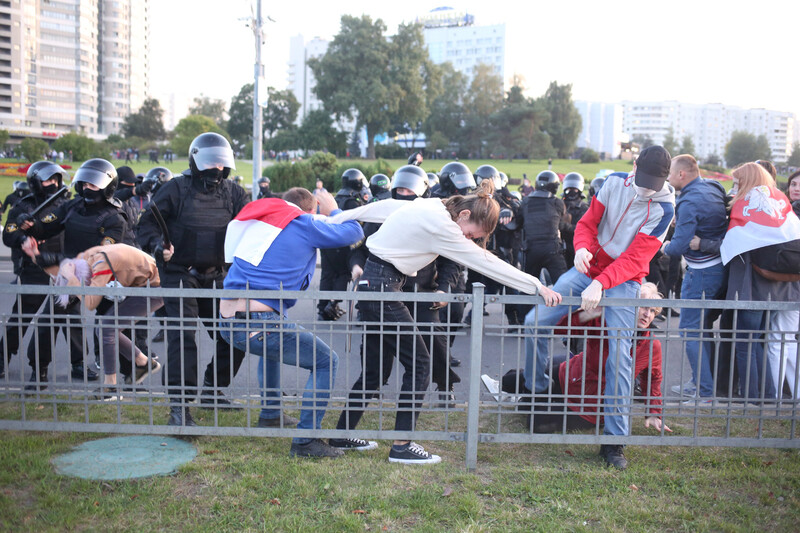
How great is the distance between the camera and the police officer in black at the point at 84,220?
→ 231 inches

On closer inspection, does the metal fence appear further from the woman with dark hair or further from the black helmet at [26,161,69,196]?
the black helmet at [26,161,69,196]

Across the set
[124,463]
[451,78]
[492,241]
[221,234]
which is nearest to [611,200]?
[221,234]

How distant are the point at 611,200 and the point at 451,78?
94361 mm

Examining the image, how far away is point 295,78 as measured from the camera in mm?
160125

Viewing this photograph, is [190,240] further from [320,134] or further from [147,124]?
[147,124]

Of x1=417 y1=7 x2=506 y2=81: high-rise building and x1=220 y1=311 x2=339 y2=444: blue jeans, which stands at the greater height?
x1=417 y1=7 x2=506 y2=81: high-rise building

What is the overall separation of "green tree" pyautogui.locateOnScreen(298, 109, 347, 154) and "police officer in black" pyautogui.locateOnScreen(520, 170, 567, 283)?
67179mm

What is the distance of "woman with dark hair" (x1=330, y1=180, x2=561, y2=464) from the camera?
13.4ft

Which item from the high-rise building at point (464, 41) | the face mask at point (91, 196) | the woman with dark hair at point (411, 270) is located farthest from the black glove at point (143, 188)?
the high-rise building at point (464, 41)

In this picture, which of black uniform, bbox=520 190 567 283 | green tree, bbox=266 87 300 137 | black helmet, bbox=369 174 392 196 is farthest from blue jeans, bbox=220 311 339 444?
green tree, bbox=266 87 300 137

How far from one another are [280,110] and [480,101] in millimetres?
28056

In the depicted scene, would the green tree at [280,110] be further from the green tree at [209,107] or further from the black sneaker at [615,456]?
the black sneaker at [615,456]

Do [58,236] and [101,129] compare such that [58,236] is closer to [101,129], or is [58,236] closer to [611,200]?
[611,200]

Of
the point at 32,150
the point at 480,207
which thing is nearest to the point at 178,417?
the point at 480,207
